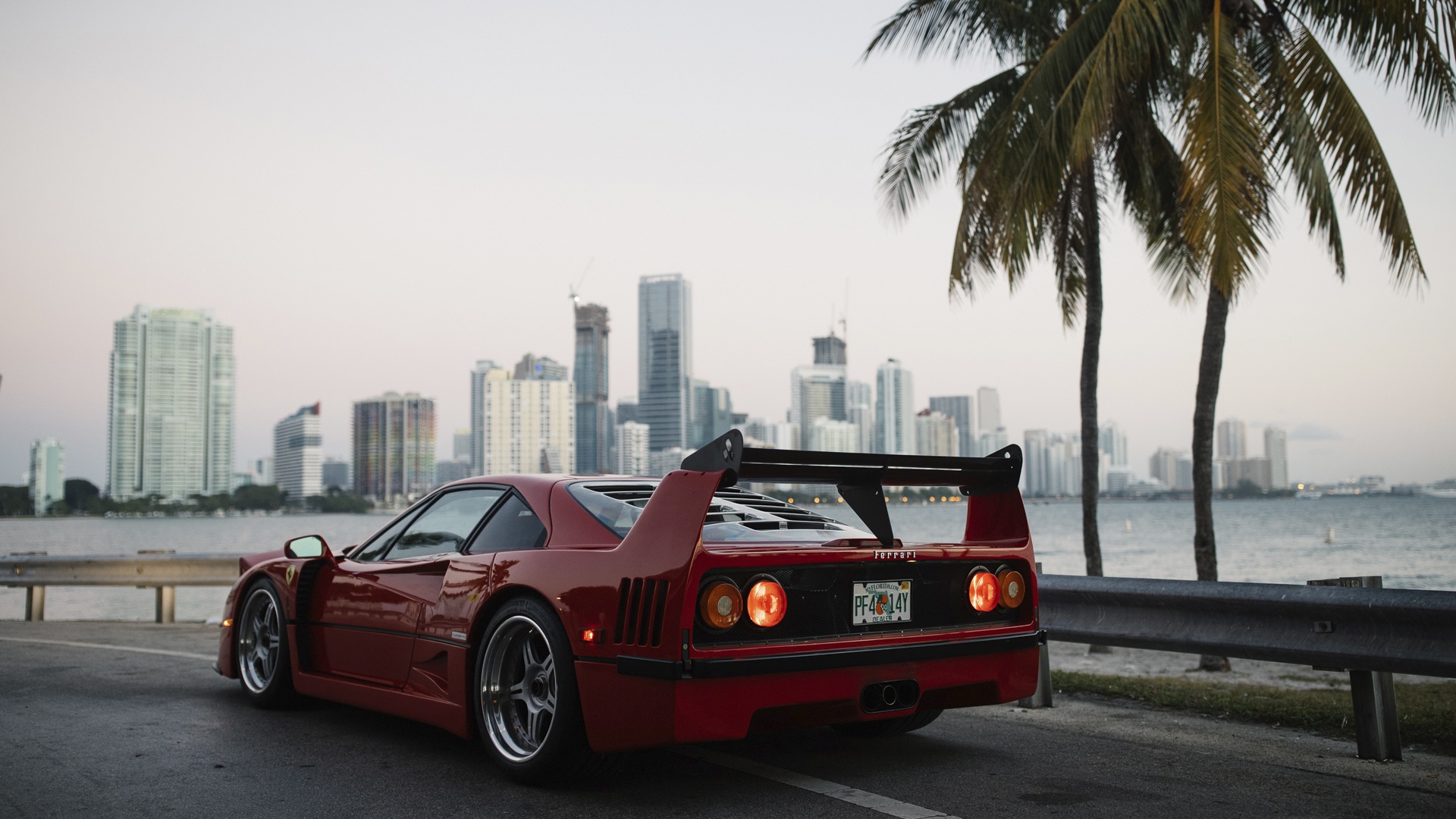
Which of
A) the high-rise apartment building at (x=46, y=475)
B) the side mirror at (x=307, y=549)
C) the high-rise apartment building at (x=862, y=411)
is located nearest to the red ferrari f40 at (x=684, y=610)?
the side mirror at (x=307, y=549)

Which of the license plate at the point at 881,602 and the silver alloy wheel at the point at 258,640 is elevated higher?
the license plate at the point at 881,602

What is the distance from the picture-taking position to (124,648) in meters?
8.98

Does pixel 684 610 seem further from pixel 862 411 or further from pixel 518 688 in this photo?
pixel 862 411

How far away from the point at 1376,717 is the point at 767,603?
2.82m

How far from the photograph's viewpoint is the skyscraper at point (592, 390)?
4299 inches

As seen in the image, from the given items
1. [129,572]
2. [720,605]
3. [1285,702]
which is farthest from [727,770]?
[129,572]

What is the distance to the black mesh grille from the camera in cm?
387

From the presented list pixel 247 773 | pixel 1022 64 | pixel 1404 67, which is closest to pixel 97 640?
pixel 247 773

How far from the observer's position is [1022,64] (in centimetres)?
1284

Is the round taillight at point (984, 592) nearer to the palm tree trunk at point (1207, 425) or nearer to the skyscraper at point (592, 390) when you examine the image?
the palm tree trunk at point (1207, 425)

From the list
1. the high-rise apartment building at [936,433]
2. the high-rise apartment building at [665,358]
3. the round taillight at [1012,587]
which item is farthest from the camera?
the high-rise apartment building at [665,358]

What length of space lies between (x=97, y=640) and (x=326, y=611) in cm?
539

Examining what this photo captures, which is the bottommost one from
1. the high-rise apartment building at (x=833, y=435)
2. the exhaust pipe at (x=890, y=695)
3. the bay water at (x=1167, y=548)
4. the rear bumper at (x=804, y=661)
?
the bay water at (x=1167, y=548)

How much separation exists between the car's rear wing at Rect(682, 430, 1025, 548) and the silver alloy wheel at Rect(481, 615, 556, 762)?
3.17 ft
